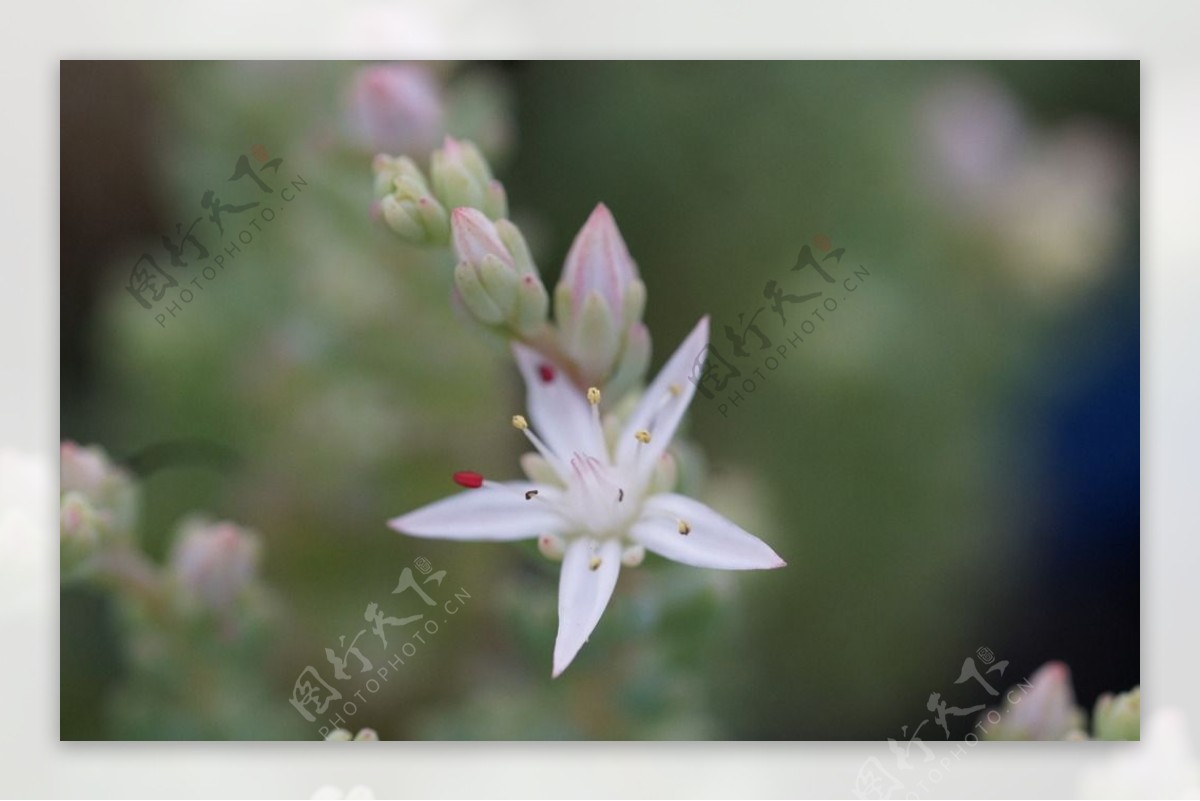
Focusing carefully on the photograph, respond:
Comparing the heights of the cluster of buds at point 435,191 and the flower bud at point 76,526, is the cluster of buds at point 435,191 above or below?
above

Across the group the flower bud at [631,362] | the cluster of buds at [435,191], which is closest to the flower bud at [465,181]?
the cluster of buds at [435,191]

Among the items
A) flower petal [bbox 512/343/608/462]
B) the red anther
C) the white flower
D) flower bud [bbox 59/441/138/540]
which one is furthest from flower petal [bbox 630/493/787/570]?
flower bud [bbox 59/441/138/540]

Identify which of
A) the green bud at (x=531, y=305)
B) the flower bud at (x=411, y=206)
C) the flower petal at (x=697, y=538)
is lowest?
the flower petal at (x=697, y=538)

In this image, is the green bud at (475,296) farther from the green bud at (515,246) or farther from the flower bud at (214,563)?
the flower bud at (214,563)

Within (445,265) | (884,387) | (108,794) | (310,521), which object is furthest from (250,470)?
(884,387)

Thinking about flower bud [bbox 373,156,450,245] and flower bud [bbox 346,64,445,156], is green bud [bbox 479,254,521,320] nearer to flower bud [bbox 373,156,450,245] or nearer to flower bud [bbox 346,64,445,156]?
flower bud [bbox 373,156,450,245]

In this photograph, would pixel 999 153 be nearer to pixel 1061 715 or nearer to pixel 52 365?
pixel 1061 715

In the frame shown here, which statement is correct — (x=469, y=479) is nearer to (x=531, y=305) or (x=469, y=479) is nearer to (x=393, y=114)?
(x=531, y=305)

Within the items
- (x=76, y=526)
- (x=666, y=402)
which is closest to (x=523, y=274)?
(x=666, y=402)
